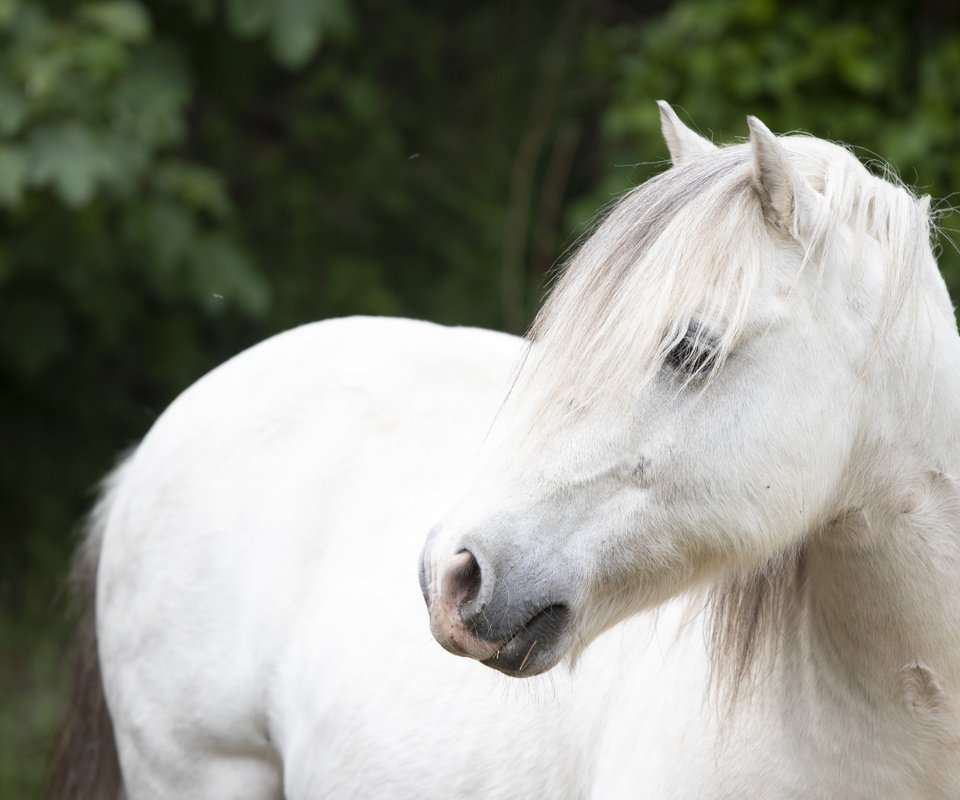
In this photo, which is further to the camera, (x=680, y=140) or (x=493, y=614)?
(x=680, y=140)

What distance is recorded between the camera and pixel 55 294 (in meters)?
3.98

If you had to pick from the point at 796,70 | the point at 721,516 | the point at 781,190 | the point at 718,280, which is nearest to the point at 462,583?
the point at 721,516

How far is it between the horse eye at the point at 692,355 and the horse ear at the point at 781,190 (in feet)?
0.53

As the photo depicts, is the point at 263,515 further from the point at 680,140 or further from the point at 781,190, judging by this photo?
the point at 781,190

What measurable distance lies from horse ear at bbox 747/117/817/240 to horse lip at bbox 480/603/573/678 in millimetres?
486

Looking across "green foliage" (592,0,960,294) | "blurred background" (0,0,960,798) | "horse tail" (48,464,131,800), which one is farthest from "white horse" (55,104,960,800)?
"green foliage" (592,0,960,294)

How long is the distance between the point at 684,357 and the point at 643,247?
5.9 inches

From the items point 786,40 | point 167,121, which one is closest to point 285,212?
point 167,121

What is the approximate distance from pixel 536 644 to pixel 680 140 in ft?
2.23

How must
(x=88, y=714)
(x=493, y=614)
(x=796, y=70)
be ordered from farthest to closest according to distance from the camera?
(x=796, y=70) < (x=88, y=714) < (x=493, y=614)

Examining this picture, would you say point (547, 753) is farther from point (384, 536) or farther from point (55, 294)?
point (55, 294)

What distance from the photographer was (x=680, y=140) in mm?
1557

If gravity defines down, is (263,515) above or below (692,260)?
below

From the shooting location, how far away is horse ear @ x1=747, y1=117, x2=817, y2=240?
1.29m
